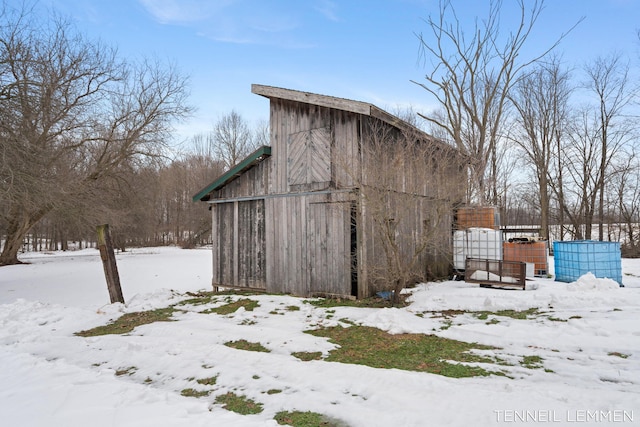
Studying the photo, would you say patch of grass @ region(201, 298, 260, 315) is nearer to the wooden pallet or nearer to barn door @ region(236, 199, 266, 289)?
barn door @ region(236, 199, 266, 289)

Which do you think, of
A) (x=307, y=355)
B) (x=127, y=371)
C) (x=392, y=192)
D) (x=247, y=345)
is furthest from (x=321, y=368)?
(x=392, y=192)

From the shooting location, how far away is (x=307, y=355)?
488cm

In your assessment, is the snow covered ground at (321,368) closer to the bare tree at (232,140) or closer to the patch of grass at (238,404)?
the patch of grass at (238,404)

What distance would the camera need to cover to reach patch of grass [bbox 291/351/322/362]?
15.6 ft

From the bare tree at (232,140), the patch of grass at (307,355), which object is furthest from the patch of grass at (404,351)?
the bare tree at (232,140)

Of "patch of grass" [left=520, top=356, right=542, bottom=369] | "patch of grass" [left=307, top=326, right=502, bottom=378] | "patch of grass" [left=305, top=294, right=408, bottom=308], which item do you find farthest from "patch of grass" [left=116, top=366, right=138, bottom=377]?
"patch of grass" [left=520, top=356, right=542, bottom=369]

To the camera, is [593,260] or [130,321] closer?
[130,321]

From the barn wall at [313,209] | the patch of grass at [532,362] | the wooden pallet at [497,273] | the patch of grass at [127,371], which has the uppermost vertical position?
the barn wall at [313,209]

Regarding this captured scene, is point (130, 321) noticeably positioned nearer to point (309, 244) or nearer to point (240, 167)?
point (309, 244)

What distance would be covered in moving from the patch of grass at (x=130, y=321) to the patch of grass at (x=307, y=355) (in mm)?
3587

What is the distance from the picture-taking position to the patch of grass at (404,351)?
4.23 metres

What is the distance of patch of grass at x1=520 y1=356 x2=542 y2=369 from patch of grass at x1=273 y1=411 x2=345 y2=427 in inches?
100

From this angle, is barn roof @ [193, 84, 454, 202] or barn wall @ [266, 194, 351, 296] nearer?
barn roof @ [193, 84, 454, 202]

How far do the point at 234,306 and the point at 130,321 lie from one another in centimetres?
214
